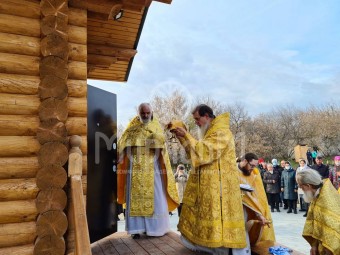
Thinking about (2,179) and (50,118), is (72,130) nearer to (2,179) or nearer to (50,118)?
(50,118)

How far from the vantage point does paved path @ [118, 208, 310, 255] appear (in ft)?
22.1

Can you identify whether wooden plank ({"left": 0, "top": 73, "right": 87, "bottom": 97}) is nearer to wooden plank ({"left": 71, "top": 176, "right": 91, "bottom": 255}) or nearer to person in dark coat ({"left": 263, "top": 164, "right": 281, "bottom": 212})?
wooden plank ({"left": 71, "top": 176, "right": 91, "bottom": 255})

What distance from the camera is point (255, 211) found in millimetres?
4301

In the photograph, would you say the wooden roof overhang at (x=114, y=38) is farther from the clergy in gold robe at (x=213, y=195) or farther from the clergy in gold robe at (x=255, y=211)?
the clergy in gold robe at (x=255, y=211)

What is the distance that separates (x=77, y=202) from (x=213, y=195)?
1.76 m

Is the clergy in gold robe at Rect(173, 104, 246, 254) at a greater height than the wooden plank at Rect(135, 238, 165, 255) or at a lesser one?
greater

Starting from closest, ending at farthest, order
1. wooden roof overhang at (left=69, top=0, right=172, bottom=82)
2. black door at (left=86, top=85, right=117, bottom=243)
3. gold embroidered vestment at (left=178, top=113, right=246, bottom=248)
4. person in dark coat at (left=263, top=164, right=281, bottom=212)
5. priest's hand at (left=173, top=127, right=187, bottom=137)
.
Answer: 1. gold embroidered vestment at (left=178, top=113, right=246, bottom=248)
2. priest's hand at (left=173, top=127, right=187, bottom=137)
3. black door at (left=86, top=85, right=117, bottom=243)
4. wooden roof overhang at (left=69, top=0, right=172, bottom=82)
5. person in dark coat at (left=263, top=164, right=281, bottom=212)

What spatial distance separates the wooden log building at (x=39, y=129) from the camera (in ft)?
10.1

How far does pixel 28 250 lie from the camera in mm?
3070

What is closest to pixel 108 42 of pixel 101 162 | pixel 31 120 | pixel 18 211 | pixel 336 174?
pixel 101 162

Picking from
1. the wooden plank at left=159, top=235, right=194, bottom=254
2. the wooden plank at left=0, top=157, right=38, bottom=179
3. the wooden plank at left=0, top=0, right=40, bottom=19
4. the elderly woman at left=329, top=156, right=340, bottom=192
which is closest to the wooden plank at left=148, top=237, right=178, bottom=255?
the wooden plank at left=159, top=235, right=194, bottom=254

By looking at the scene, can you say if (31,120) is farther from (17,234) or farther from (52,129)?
(17,234)

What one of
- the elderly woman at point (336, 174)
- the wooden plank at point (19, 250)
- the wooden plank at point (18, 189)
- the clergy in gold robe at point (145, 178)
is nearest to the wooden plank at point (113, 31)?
the clergy in gold robe at point (145, 178)

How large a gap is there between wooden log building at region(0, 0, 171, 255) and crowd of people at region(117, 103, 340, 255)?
146 centimetres
